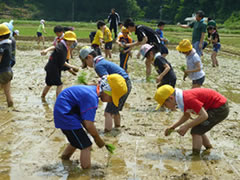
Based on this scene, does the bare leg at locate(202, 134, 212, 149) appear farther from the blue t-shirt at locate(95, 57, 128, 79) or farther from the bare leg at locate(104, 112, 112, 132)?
the blue t-shirt at locate(95, 57, 128, 79)

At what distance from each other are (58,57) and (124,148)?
3.10 m

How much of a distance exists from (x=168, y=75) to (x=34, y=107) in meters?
2.91

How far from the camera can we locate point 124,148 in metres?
5.29

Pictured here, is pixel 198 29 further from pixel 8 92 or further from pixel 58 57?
pixel 8 92

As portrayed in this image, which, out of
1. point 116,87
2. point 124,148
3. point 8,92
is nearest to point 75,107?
point 116,87

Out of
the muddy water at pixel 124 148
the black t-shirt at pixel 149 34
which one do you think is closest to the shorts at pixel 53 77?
the muddy water at pixel 124 148

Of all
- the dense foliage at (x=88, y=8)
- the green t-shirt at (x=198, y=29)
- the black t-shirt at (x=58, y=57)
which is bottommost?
the dense foliage at (x=88, y=8)

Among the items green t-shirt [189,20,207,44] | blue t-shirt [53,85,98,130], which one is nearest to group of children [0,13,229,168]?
blue t-shirt [53,85,98,130]

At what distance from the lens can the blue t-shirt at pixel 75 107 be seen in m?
4.17

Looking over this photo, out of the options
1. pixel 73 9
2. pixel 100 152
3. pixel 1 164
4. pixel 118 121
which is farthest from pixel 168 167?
pixel 73 9

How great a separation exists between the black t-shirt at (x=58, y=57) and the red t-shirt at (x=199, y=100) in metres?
3.49

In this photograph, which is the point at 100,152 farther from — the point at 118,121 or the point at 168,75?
the point at 168,75

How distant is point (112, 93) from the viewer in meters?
4.29

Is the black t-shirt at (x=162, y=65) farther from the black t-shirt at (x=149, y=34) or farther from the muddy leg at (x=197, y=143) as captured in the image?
the muddy leg at (x=197, y=143)
